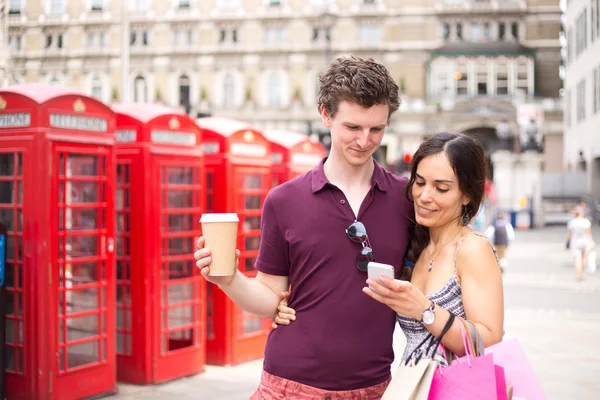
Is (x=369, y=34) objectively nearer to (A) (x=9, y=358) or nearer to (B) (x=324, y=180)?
(A) (x=9, y=358)

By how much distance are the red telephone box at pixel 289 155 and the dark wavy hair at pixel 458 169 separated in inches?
259

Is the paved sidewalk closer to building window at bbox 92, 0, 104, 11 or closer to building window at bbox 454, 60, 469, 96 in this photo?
building window at bbox 92, 0, 104, 11

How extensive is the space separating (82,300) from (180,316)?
4.30 feet

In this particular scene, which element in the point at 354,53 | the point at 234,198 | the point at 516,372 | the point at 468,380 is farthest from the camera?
the point at 354,53

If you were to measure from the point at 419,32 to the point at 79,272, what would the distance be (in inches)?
1673

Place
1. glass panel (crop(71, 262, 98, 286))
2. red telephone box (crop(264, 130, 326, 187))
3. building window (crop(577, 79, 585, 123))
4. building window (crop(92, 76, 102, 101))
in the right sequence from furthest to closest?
building window (crop(92, 76, 102, 101)) < building window (crop(577, 79, 585, 123)) < red telephone box (crop(264, 130, 326, 187)) < glass panel (crop(71, 262, 98, 286))

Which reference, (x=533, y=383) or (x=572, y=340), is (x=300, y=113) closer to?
(x=572, y=340)

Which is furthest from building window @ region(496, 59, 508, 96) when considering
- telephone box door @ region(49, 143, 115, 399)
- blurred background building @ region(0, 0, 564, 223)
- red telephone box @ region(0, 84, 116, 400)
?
telephone box door @ region(49, 143, 115, 399)

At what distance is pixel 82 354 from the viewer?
6539mm

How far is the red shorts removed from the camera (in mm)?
2742

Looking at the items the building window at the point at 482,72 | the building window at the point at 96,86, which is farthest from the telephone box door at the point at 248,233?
the building window at the point at 482,72

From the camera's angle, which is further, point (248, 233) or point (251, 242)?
point (251, 242)

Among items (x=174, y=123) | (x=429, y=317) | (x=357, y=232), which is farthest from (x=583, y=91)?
(x=429, y=317)

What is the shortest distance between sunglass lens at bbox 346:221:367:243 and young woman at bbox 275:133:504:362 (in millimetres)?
206
